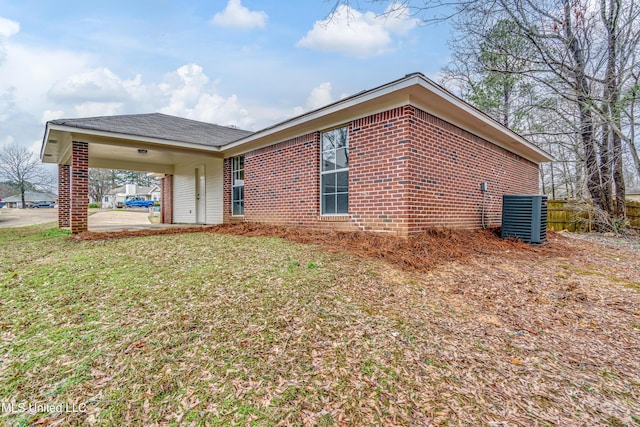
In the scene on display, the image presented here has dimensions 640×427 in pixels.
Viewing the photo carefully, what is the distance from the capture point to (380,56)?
24.7 feet

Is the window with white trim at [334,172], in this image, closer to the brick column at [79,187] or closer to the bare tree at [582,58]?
the bare tree at [582,58]

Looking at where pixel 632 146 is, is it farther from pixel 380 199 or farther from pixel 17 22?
pixel 17 22

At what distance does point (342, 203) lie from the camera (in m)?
6.68

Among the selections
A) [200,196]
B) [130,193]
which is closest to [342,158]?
[200,196]

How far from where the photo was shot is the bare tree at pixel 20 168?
1431 inches

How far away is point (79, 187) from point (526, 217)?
10.8 metres

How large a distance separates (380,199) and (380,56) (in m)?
4.09

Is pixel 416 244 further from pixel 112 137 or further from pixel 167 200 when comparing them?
pixel 167 200

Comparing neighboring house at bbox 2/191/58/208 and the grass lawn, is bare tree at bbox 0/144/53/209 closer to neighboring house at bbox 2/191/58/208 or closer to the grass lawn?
neighboring house at bbox 2/191/58/208

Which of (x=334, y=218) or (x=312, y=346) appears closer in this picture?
(x=312, y=346)

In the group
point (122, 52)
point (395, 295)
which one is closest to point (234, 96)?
point (122, 52)

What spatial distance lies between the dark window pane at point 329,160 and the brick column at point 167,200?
10346 mm

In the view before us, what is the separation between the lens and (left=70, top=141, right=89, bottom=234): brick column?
301 inches

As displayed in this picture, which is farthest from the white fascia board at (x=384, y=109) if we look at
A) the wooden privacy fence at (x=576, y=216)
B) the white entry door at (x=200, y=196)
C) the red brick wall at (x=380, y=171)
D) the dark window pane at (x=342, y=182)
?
the wooden privacy fence at (x=576, y=216)
